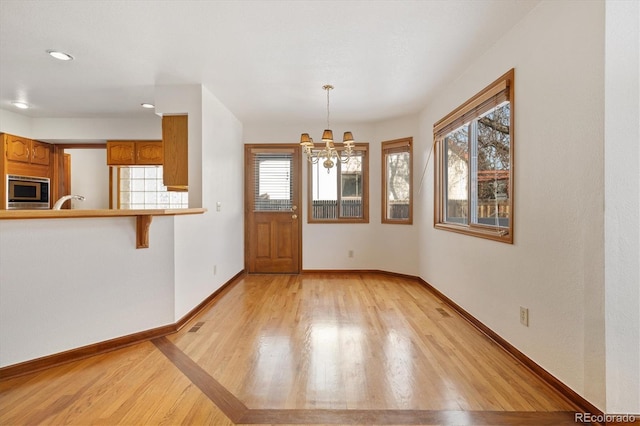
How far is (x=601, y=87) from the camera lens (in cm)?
160

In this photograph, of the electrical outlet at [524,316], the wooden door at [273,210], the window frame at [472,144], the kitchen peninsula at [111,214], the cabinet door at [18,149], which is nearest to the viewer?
the kitchen peninsula at [111,214]

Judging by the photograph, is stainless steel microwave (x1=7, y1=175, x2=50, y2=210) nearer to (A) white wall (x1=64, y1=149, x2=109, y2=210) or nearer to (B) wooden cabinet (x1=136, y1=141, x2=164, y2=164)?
Result: (A) white wall (x1=64, y1=149, x2=109, y2=210)

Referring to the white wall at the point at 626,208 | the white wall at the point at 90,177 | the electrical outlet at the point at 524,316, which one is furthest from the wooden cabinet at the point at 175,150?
the white wall at the point at 90,177

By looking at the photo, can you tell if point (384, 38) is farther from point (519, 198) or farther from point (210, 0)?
point (519, 198)

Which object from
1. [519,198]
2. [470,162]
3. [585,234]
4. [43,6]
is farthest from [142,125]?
[585,234]

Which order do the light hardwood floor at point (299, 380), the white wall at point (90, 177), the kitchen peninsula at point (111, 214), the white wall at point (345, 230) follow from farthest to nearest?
the white wall at point (90, 177)
the white wall at point (345, 230)
the kitchen peninsula at point (111, 214)
the light hardwood floor at point (299, 380)

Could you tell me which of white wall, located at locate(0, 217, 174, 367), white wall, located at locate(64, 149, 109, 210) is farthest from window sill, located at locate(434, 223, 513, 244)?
white wall, located at locate(64, 149, 109, 210)

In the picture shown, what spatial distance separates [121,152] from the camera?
5078 millimetres

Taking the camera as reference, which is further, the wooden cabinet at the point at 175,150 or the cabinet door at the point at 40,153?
the cabinet door at the point at 40,153

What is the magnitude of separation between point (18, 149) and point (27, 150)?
0.16 meters

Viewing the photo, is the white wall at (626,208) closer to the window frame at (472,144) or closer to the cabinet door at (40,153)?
the window frame at (472,144)

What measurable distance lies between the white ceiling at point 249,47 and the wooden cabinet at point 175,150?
1.39 ft

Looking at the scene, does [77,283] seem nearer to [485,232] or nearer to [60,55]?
[60,55]

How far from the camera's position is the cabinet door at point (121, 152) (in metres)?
5.07
